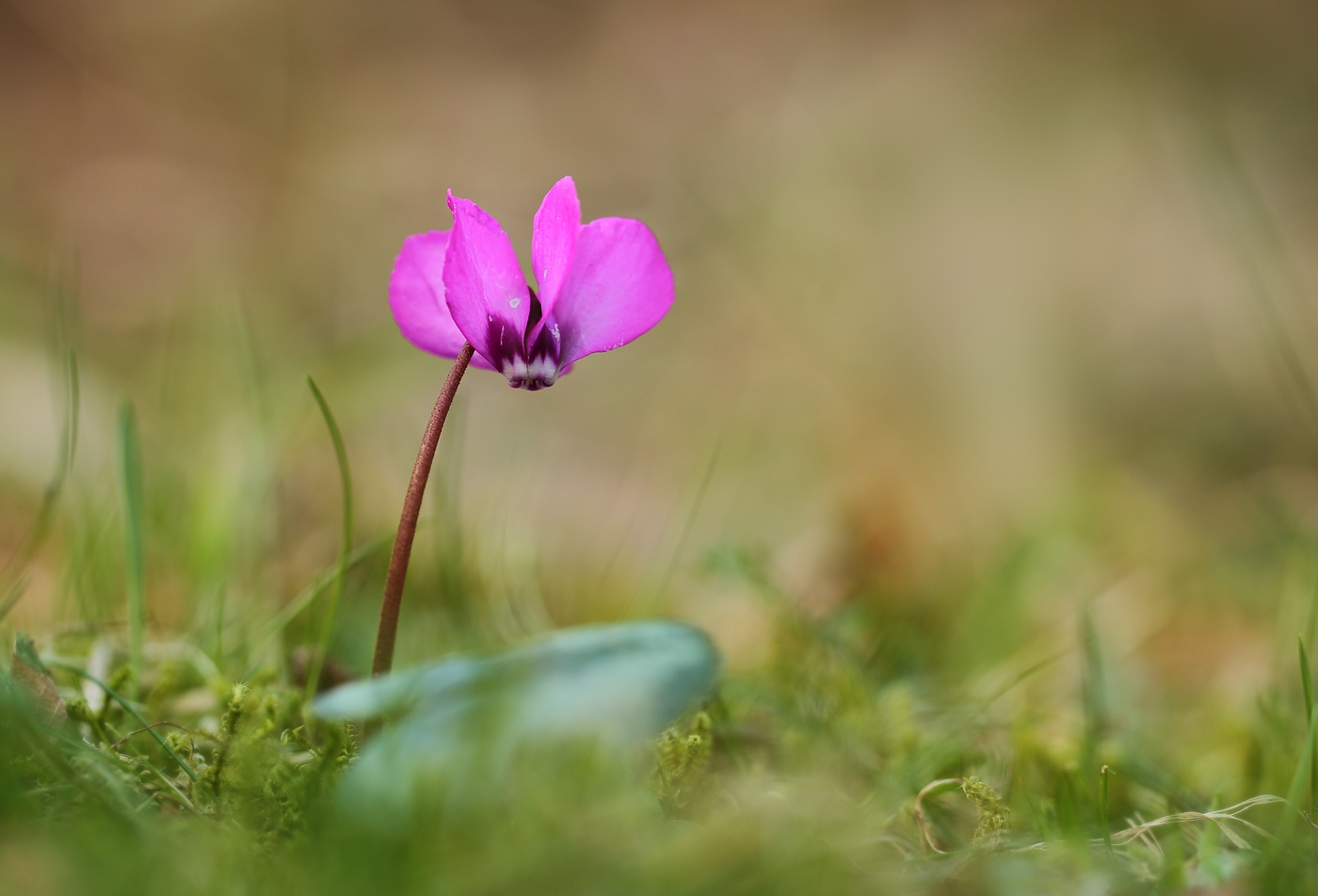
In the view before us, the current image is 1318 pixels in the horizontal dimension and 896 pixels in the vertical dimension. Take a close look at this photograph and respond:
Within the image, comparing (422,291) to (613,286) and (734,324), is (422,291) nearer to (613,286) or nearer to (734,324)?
(613,286)

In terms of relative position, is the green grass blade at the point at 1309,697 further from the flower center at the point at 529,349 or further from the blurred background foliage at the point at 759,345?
the flower center at the point at 529,349

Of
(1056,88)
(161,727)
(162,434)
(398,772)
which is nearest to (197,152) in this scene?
(162,434)

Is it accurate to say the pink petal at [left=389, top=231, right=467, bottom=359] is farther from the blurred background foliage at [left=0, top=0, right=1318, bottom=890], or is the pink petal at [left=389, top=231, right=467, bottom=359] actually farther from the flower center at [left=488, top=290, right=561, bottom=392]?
the blurred background foliage at [left=0, top=0, right=1318, bottom=890]

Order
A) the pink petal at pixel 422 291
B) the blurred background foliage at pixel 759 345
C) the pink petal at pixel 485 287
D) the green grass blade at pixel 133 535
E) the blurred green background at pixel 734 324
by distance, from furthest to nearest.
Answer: the blurred green background at pixel 734 324 → the blurred background foliage at pixel 759 345 → the green grass blade at pixel 133 535 → the pink petal at pixel 422 291 → the pink petal at pixel 485 287

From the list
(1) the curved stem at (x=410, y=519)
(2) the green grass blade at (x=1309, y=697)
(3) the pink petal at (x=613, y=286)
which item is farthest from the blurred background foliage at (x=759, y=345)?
(3) the pink petal at (x=613, y=286)

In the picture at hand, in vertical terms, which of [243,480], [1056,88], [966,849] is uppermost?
[1056,88]

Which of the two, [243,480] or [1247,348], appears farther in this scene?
[1247,348]

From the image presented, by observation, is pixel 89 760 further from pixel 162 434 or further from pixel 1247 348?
pixel 1247 348

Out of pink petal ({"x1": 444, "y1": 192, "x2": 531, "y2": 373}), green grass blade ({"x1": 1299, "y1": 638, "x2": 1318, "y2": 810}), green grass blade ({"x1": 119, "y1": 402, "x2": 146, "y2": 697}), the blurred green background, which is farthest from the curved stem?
green grass blade ({"x1": 1299, "y1": 638, "x2": 1318, "y2": 810})

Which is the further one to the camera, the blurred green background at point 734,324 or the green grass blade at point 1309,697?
the blurred green background at point 734,324
